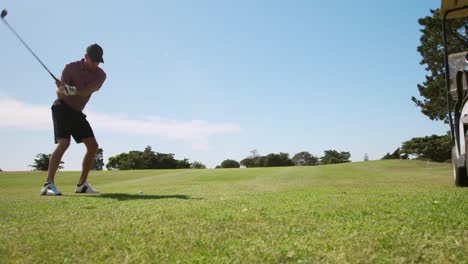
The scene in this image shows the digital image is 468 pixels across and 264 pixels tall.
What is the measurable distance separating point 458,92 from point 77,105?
23.4 feet

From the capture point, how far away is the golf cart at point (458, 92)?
650 cm

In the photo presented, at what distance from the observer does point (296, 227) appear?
3117 millimetres

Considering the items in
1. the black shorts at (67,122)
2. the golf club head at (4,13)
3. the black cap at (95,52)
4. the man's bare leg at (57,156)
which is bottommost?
the man's bare leg at (57,156)

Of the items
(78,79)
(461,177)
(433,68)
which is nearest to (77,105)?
(78,79)

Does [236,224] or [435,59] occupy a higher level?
[435,59]

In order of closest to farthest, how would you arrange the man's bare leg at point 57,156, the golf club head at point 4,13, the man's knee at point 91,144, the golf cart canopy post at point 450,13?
the man's bare leg at point 57,156 → the golf cart canopy post at point 450,13 → the man's knee at point 91,144 → the golf club head at point 4,13

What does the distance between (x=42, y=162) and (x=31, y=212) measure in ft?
370

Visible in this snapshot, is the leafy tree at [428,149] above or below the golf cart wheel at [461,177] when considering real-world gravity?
above

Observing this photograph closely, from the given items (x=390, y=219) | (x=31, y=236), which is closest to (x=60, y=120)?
(x=31, y=236)

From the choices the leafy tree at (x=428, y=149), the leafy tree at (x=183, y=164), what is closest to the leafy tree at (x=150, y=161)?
the leafy tree at (x=183, y=164)

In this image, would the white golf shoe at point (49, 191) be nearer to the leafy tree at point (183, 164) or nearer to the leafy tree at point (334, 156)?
the leafy tree at point (183, 164)

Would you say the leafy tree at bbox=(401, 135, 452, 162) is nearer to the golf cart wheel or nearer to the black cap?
the golf cart wheel

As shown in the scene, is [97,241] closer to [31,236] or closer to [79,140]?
[31,236]

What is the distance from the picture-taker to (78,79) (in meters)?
7.77
